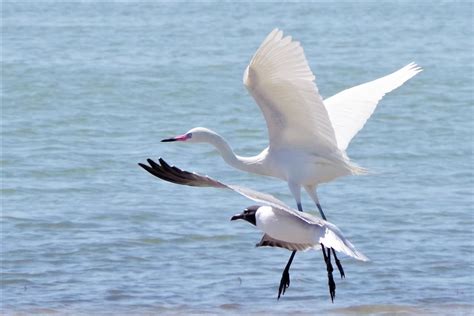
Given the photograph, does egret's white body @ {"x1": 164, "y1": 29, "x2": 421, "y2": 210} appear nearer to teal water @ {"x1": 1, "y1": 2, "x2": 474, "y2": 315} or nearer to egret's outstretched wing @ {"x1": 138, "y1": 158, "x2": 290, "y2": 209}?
egret's outstretched wing @ {"x1": 138, "y1": 158, "x2": 290, "y2": 209}

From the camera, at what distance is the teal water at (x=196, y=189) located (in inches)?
399

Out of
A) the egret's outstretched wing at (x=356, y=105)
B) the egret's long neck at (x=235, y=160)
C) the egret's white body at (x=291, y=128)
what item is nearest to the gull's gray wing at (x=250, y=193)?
the egret's white body at (x=291, y=128)

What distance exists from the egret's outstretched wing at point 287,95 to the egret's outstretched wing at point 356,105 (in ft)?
2.15

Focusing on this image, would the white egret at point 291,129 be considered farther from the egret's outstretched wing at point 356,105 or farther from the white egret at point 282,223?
the white egret at point 282,223

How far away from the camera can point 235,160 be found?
29.1ft

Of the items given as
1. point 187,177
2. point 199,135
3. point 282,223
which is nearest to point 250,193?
point 187,177

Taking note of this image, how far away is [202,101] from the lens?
20.6 meters

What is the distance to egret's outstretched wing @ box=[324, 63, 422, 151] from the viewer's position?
9734 mm

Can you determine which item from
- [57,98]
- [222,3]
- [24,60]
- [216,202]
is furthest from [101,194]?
[222,3]

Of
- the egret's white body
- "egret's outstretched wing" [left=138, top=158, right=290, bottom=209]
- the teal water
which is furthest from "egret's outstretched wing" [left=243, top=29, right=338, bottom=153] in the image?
the teal water

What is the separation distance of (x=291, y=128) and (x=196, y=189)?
17.3 ft

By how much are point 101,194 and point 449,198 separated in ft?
12.4

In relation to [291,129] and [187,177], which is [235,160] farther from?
[187,177]

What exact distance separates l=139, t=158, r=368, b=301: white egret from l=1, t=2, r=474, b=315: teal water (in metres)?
1.19
